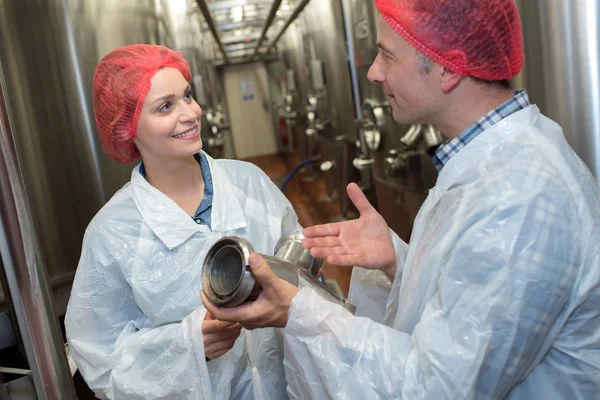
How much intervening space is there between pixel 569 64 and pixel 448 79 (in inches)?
24.3

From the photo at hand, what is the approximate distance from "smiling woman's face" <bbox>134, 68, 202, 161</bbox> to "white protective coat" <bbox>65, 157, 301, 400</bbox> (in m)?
0.11

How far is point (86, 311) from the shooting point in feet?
4.04

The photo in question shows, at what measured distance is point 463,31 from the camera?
972mm

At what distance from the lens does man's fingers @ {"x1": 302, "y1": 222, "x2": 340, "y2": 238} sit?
1.15 meters

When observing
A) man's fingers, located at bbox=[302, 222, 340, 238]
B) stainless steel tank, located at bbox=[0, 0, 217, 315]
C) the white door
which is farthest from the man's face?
the white door

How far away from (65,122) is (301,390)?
4.62 ft

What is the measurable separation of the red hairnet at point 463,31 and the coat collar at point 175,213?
571 millimetres

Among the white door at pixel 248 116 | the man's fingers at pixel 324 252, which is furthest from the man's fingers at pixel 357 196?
the white door at pixel 248 116

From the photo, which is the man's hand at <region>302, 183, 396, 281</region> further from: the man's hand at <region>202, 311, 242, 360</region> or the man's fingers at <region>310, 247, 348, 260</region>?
the man's hand at <region>202, 311, 242, 360</region>

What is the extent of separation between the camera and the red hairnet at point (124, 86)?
1259mm

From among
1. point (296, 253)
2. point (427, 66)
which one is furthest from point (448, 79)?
point (296, 253)

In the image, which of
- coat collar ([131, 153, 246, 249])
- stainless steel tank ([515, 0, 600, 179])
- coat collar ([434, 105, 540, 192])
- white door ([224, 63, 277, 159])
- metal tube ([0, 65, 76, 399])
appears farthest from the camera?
white door ([224, 63, 277, 159])

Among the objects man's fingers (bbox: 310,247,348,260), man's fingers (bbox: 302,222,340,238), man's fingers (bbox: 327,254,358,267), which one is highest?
man's fingers (bbox: 302,222,340,238)

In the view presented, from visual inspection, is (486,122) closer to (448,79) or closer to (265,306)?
(448,79)
